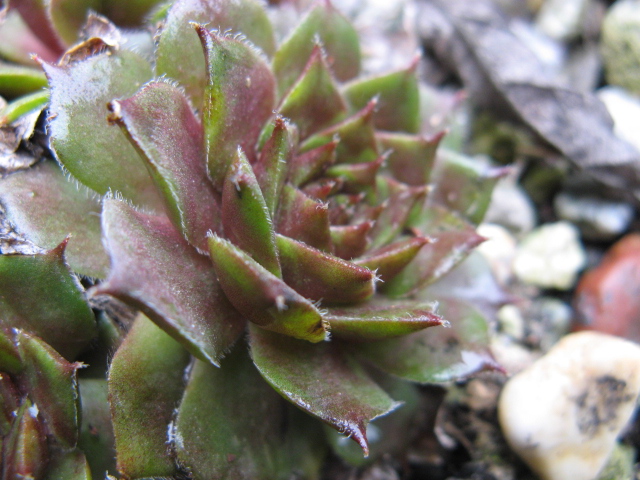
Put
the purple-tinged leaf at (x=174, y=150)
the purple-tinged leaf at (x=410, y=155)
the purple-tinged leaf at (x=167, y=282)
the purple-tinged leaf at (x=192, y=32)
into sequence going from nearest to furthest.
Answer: the purple-tinged leaf at (x=167, y=282), the purple-tinged leaf at (x=174, y=150), the purple-tinged leaf at (x=192, y=32), the purple-tinged leaf at (x=410, y=155)

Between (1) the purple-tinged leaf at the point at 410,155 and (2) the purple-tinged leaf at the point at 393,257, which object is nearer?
(2) the purple-tinged leaf at the point at 393,257

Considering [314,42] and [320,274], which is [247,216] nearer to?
[320,274]

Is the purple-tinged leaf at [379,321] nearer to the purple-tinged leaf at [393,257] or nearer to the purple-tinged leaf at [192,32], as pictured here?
the purple-tinged leaf at [393,257]

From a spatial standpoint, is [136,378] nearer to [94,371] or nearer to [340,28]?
[94,371]

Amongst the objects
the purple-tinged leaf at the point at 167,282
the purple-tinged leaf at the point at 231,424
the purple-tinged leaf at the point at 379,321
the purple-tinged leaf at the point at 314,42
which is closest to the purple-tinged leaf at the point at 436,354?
the purple-tinged leaf at the point at 379,321

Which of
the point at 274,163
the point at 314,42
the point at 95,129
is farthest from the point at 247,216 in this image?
the point at 314,42

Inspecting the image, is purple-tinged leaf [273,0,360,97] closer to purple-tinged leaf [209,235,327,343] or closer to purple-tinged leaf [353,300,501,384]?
purple-tinged leaf [209,235,327,343]

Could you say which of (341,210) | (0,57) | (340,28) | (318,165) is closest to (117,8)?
(0,57)
